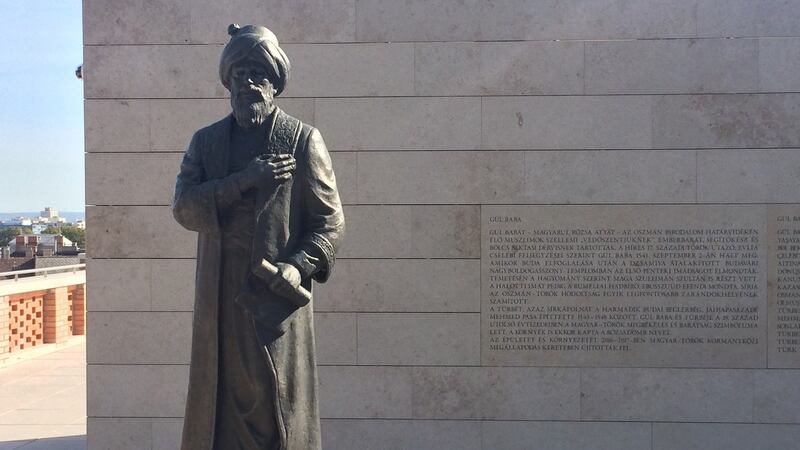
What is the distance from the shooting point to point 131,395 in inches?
282

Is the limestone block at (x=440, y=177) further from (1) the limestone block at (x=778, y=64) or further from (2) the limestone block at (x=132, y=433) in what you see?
(2) the limestone block at (x=132, y=433)

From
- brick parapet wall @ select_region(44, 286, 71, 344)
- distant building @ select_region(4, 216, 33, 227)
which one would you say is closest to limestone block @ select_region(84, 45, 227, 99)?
brick parapet wall @ select_region(44, 286, 71, 344)

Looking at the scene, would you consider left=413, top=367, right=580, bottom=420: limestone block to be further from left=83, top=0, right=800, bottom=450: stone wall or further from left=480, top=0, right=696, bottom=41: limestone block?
left=480, top=0, right=696, bottom=41: limestone block

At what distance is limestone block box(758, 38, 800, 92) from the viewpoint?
23.0 ft

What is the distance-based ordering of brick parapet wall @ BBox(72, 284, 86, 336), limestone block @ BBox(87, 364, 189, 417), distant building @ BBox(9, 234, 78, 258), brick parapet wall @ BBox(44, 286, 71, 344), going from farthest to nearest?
distant building @ BBox(9, 234, 78, 258)
brick parapet wall @ BBox(72, 284, 86, 336)
brick parapet wall @ BBox(44, 286, 71, 344)
limestone block @ BBox(87, 364, 189, 417)

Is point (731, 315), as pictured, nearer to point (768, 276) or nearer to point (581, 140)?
point (768, 276)

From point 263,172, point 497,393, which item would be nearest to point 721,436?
point 497,393

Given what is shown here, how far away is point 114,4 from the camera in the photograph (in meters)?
7.21

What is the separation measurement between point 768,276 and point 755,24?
7.48ft

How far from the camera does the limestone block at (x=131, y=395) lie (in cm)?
716

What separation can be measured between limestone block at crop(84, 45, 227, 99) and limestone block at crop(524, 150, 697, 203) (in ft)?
10.1

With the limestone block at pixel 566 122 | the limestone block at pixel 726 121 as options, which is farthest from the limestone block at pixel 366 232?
the limestone block at pixel 726 121

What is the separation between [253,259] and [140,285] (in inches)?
159

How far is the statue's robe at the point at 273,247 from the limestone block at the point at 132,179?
3.57m
